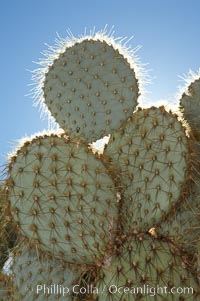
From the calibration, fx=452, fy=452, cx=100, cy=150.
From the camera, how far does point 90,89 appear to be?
7.88 feet

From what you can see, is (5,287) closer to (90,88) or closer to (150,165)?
(150,165)

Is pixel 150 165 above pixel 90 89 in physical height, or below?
below

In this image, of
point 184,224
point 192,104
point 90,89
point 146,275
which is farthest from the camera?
point 90,89

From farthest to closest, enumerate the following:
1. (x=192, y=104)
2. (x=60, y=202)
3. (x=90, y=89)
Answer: (x=90, y=89)
(x=192, y=104)
(x=60, y=202)

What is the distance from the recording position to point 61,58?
99.3 inches

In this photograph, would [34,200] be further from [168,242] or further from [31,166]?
[168,242]

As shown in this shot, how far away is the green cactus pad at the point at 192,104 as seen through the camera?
225 cm

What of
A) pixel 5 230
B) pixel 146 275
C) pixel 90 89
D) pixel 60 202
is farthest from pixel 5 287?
pixel 90 89

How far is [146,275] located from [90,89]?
119cm

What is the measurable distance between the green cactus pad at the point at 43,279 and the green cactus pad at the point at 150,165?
0.98 feet

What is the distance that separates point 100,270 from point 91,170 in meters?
0.37

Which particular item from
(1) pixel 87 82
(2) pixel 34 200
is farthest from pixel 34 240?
(1) pixel 87 82

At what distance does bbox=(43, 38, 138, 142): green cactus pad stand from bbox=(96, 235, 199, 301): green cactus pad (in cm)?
80

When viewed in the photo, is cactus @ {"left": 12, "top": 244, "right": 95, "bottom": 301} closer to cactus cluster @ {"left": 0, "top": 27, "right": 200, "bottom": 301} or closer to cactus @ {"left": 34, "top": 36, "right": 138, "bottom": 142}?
cactus cluster @ {"left": 0, "top": 27, "right": 200, "bottom": 301}
